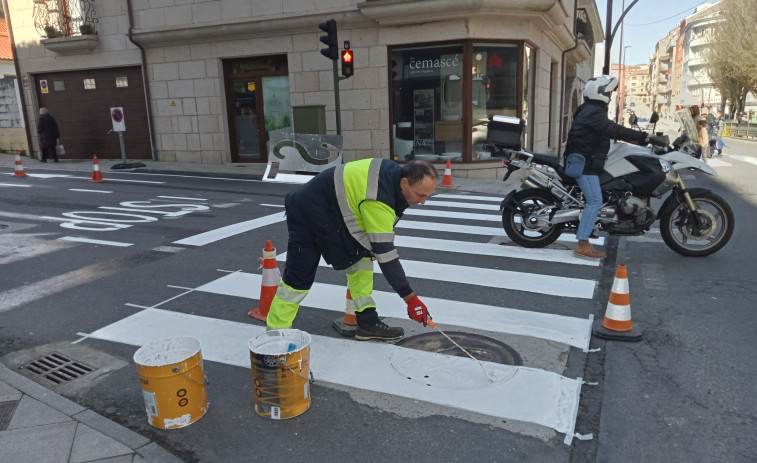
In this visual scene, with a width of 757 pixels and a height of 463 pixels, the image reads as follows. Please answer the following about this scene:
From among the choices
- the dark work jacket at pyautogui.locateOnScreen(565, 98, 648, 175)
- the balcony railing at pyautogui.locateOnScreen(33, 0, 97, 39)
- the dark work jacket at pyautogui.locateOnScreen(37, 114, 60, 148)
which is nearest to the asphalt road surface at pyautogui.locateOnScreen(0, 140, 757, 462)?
the dark work jacket at pyautogui.locateOnScreen(565, 98, 648, 175)

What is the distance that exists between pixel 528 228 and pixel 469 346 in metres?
3.24

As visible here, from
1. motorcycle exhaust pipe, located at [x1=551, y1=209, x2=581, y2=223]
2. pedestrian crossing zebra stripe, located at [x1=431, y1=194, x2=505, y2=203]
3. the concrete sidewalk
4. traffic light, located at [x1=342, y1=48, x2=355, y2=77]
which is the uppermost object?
traffic light, located at [x1=342, y1=48, x2=355, y2=77]

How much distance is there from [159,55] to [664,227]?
16.1m

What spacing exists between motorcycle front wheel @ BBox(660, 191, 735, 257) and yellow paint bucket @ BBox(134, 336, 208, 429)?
5.67 metres

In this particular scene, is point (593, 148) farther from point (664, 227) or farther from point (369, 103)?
point (369, 103)

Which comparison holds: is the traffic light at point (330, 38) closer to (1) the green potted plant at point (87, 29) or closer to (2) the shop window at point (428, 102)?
(2) the shop window at point (428, 102)

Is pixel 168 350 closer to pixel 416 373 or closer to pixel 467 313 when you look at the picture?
pixel 416 373

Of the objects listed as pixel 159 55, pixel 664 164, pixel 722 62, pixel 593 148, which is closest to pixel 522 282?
pixel 593 148

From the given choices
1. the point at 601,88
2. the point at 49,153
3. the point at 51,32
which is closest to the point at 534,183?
the point at 601,88

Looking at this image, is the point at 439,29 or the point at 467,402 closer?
the point at 467,402

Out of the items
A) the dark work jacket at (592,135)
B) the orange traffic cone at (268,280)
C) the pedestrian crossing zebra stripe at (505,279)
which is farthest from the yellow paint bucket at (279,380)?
the dark work jacket at (592,135)

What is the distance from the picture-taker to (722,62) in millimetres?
48844

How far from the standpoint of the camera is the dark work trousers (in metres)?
18.8

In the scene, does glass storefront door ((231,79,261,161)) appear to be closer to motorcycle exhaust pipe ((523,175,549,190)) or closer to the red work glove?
motorcycle exhaust pipe ((523,175,549,190))
